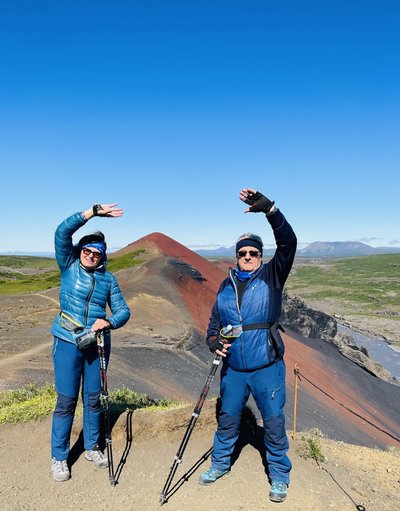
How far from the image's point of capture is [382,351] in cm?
4781

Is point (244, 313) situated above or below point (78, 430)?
above

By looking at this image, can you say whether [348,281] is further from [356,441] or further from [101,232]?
[101,232]

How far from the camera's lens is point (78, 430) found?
20.0ft

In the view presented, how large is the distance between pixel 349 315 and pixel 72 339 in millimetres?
70831

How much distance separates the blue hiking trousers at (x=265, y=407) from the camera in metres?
4.83

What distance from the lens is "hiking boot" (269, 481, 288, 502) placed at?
4.75 metres

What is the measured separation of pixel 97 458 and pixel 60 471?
48cm

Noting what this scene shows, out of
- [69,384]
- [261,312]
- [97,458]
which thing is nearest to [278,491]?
[261,312]

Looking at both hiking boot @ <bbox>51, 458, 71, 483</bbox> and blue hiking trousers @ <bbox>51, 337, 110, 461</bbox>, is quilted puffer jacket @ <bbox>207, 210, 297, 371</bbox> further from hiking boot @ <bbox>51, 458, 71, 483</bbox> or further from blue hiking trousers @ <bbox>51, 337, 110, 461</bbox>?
hiking boot @ <bbox>51, 458, 71, 483</bbox>

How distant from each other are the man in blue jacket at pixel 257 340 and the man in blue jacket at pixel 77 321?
4.73ft

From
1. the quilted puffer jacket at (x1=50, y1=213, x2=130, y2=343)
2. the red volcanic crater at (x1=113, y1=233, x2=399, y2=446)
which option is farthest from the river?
the quilted puffer jacket at (x1=50, y1=213, x2=130, y2=343)

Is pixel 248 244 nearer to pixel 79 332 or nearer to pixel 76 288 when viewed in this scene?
pixel 76 288

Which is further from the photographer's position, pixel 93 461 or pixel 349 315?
pixel 349 315

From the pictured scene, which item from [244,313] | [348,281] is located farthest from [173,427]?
[348,281]
